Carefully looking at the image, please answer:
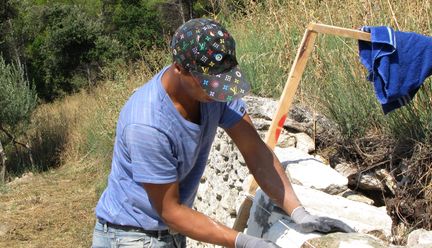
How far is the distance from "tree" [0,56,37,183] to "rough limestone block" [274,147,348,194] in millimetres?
9942

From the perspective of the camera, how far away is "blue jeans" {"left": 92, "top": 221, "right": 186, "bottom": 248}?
2238 mm

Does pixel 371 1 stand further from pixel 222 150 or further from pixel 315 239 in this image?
pixel 315 239

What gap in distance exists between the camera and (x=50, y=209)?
930cm

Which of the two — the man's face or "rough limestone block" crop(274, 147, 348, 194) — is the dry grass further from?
the man's face

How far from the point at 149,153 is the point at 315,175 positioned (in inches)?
60.1

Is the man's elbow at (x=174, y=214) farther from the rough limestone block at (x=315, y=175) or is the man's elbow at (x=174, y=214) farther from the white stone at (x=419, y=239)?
the rough limestone block at (x=315, y=175)

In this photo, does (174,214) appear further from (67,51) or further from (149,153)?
(67,51)

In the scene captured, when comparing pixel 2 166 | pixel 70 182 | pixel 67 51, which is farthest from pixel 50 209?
pixel 67 51

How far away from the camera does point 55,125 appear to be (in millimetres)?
13938

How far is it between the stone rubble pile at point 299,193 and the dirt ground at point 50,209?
3666mm

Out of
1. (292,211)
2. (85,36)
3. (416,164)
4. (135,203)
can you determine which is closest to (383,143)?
(416,164)

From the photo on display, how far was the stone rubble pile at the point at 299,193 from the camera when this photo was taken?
238 cm

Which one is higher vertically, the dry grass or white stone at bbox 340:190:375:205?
white stone at bbox 340:190:375:205

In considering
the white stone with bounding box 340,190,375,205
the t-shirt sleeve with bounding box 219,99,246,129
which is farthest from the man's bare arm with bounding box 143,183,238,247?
the white stone with bounding box 340,190,375,205
